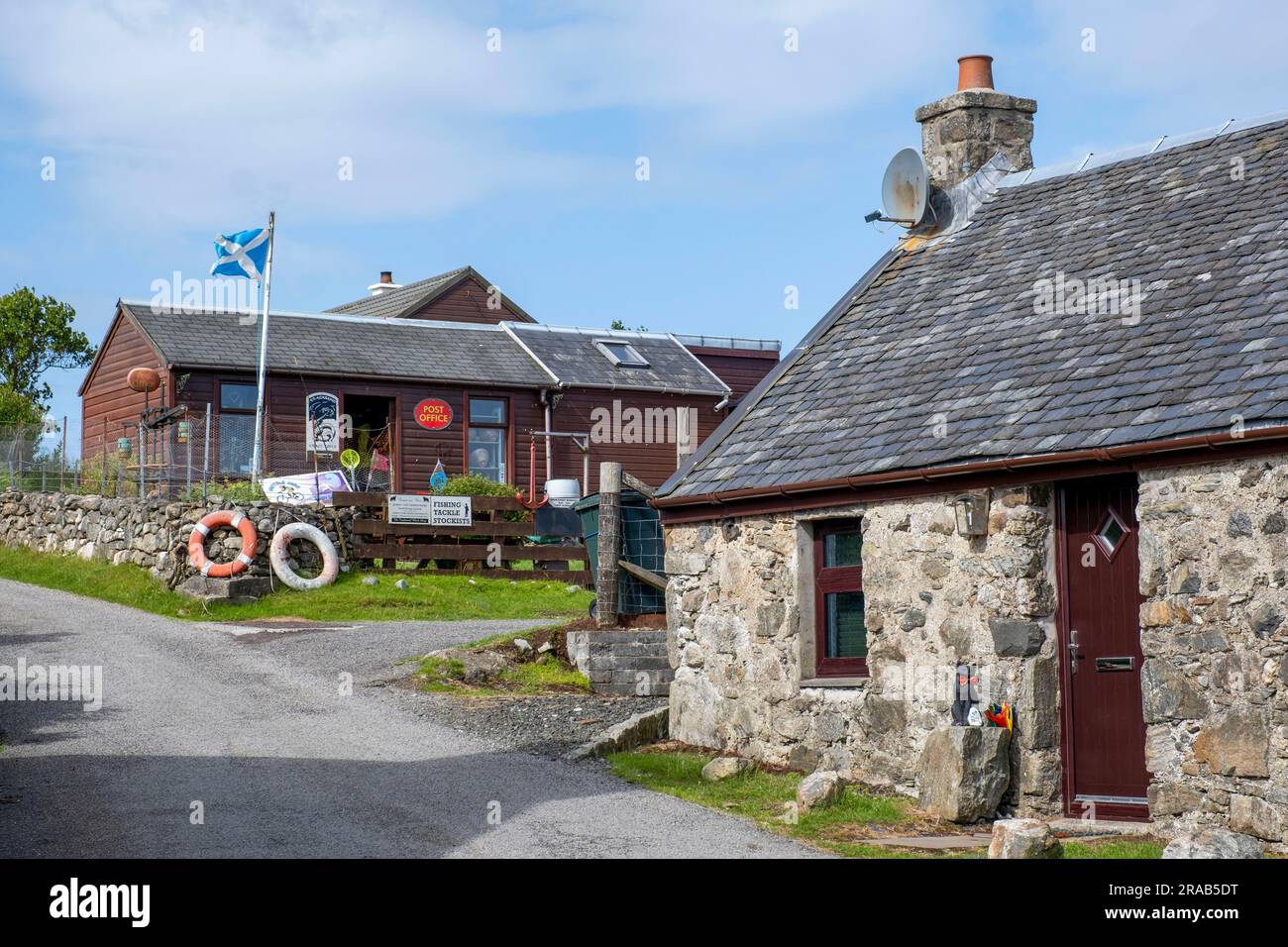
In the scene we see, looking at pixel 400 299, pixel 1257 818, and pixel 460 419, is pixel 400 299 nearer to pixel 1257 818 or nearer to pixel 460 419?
pixel 460 419

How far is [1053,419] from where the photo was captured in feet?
35.7

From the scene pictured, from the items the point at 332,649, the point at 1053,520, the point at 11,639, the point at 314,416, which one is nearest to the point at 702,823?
the point at 1053,520

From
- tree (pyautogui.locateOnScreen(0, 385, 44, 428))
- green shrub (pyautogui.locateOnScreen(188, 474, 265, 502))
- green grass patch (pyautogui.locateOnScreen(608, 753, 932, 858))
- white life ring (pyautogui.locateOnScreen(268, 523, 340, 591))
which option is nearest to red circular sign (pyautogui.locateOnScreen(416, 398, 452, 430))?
green shrub (pyautogui.locateOnScreen(188, 474, 265, 502))

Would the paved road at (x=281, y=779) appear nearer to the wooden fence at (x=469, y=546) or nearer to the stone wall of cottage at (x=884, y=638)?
the stone wall of cottage at (x=884, y=638)

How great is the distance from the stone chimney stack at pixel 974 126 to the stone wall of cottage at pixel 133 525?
11.7 m

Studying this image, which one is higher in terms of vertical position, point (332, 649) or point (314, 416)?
point (314, 416)

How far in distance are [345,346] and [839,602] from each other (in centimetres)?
1853

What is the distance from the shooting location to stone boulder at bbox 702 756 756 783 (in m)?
12.1

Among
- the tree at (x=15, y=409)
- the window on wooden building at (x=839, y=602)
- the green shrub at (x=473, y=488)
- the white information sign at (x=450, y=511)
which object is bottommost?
the window on wooden building at (x=839, y=602)

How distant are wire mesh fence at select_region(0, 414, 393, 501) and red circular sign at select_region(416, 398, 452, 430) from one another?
0.69 metres

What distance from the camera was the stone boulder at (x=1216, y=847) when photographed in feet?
27.6

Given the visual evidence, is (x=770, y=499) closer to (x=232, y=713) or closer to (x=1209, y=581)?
(x=1209, y=581)

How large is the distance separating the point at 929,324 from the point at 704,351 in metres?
20.7

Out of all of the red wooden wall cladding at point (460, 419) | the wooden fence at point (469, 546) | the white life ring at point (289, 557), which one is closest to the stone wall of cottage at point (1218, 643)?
the white life ring at point (289, 557)
